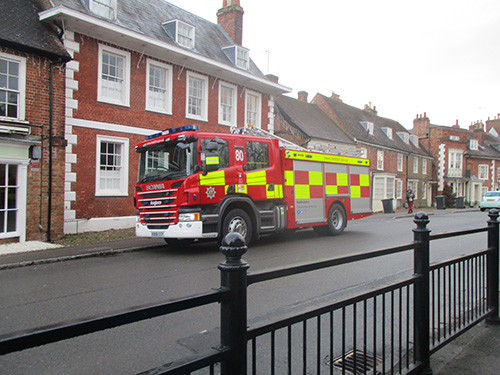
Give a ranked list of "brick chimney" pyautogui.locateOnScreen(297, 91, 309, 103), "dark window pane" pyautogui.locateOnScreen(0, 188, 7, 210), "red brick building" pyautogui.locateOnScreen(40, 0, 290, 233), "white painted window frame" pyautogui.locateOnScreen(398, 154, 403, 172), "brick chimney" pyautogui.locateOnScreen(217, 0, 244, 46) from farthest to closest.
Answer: "white painted window frame" pyautogui.locateOnScreen(398, 154, 403, 172)
"brick chimney" pyautogui.locateOnScreen(297, 91, 309, 103)
"brick chimney" pyautogui.locateOnScreen(217, 0, 244, 46)
"red brick building" pyautogui.locateOnScreen(40, 0, 290, 233)
"dark window pane" pyautogui.locateOnScreen(0, 188, 7, 210)

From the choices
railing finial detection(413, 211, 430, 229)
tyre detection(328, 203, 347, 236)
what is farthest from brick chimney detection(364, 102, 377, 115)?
railing finial detection(413, 211, 430, 229)

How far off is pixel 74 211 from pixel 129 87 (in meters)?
5.01

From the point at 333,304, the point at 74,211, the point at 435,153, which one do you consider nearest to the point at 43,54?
the point at 74,211

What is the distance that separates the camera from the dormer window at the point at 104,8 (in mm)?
14078

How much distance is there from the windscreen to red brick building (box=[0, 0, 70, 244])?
3.32 meters

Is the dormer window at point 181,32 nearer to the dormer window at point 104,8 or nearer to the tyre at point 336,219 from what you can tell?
the dormer window at point 104,8

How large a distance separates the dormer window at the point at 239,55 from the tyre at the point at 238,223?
38.3ft

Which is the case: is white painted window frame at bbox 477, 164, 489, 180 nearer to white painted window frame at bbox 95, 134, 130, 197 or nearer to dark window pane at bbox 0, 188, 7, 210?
white painted window frame at bbox 95, 134, 130, 197

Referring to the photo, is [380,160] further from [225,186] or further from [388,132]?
[225,186]

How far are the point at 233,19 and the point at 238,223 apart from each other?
598 inches

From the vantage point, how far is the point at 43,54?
11.6 metres

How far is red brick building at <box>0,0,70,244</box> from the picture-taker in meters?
10.7

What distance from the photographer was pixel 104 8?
47.5 ft

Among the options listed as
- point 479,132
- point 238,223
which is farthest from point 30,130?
point 479,132
